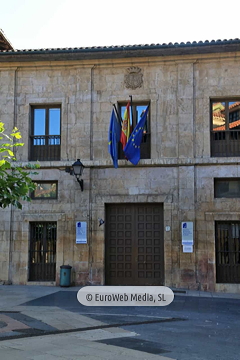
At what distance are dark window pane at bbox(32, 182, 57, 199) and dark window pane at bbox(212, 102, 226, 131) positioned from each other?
6.18m

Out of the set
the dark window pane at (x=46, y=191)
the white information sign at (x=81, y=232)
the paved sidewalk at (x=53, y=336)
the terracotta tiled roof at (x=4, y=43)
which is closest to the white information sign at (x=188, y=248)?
the white information sign at (x=81, y=232)

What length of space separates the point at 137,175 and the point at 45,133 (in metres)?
3.84

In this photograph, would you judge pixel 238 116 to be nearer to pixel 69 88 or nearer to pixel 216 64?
pixel 216 64

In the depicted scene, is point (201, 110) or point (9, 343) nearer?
point (9, 343)

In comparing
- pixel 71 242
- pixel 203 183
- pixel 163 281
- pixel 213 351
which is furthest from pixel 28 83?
pixel 213 351

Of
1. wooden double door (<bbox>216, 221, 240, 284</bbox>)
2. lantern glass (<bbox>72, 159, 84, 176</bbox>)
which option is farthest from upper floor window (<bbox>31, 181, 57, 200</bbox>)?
wooden double door (<bbox>216, 221, 240, 284</bbox>)

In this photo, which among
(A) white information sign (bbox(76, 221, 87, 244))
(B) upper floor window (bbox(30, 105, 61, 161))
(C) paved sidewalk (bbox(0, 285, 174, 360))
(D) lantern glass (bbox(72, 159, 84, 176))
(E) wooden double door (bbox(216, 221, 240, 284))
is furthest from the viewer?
(B) upper floor window (bbox(30, 105, 61, 161))

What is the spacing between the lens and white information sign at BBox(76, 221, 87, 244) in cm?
1655

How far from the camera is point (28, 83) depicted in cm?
1764

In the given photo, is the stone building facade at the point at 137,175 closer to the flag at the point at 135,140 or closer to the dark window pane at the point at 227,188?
the dark window pane at the point at 227,188

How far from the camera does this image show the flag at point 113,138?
16.0 m

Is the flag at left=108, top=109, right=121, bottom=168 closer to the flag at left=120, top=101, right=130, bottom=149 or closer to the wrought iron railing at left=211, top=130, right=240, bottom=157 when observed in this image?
the flag at left=120, top=101, right=130, bottom=149

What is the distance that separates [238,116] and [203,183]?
2.67 m

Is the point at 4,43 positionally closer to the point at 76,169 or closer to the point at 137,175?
the point at 76,169
